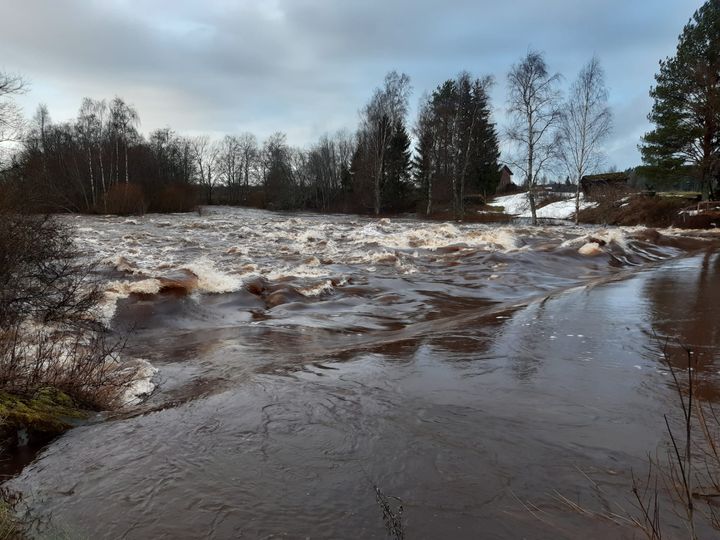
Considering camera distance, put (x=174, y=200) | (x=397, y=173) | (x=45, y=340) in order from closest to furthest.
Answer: (x=45, y=340)
(x=174, y=200)
(x=397, y=173)

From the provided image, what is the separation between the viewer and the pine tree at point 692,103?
2602 cm

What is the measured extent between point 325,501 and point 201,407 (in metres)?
1.99

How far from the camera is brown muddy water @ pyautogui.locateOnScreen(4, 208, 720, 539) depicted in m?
2.90

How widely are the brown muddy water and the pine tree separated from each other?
67.6 feet

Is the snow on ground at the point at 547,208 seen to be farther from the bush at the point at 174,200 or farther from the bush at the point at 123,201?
the bush at the point at 123,201

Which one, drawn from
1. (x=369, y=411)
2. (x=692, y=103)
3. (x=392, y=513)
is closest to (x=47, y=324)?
(x=369, y=411)

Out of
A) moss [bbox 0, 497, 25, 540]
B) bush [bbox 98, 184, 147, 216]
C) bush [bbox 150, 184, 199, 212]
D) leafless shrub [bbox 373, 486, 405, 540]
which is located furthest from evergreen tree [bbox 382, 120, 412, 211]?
moss [bbox 0, 497, 25, 540]

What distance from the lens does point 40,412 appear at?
12.9 feet

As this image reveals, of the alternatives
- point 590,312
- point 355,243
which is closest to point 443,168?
point 355,243

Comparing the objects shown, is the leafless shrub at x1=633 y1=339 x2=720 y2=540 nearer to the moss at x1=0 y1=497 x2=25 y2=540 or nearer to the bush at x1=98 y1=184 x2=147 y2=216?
the moss at x1=0 y1=497 x2=25 y2=540

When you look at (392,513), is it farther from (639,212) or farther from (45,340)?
(639,212)

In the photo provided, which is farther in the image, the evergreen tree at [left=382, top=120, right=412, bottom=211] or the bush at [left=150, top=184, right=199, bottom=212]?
the evergreen tree at [left=382, top=120, right=412, bottom=211]

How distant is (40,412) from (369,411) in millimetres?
2728

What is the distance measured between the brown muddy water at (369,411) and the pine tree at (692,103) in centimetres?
2060
